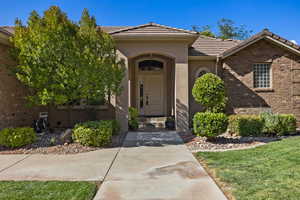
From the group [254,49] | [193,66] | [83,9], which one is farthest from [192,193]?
[254,49]

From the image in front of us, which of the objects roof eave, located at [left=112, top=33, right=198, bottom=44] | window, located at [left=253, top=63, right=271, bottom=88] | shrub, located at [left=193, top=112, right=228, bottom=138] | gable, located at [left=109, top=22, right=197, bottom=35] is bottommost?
shrub, located at [left=193, top=112, right=228, bottom=138]

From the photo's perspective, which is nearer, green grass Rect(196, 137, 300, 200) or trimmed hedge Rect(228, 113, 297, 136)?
green grass Rect(196, 137, 300, 200)

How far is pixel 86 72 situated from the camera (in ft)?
23.5

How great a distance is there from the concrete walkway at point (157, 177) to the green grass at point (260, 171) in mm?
396

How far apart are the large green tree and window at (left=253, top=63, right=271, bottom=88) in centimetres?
774

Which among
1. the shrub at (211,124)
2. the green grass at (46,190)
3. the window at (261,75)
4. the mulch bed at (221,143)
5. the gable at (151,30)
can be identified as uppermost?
the gable at (151,30)

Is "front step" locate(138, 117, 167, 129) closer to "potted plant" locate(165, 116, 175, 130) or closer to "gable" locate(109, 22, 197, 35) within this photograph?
"potted plant" locate(165, 116, 175, 130)

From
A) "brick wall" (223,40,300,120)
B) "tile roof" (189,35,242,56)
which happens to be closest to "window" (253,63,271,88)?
"brick wall" (223,40,300,120)

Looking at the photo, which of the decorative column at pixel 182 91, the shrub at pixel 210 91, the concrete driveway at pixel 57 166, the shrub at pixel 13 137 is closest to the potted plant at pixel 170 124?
the decorative column at pixel 182 91

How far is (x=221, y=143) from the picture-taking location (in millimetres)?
7859

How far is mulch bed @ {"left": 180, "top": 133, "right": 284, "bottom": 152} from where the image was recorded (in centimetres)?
731

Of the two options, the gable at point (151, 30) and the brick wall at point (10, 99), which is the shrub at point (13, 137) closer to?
the brick wall at point (10, 99)

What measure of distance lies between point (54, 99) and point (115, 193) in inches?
200

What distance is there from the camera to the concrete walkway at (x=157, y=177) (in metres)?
3.70
